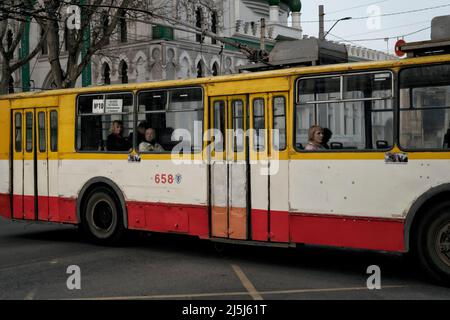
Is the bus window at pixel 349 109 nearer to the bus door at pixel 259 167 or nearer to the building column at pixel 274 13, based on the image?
the bus door at pixel 259 167

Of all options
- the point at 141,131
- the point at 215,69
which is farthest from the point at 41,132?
the point at 215,69

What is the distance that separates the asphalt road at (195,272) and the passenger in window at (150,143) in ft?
5.74

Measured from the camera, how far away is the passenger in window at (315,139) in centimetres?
911

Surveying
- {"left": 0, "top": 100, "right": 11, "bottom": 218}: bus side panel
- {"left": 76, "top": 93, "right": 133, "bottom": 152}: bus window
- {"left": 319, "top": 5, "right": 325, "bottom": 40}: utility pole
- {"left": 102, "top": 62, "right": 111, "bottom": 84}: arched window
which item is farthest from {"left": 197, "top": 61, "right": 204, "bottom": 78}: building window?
{"left": 76, "top": 93, "right": 133, "bottom": 152}: bus window

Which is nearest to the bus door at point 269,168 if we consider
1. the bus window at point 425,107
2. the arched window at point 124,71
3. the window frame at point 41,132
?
the bus window at point 425,107

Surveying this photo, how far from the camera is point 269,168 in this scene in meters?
9.57

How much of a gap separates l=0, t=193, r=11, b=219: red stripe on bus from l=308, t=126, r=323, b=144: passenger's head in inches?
273

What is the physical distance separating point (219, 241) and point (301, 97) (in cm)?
260

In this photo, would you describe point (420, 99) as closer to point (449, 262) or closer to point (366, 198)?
point (366, 198)

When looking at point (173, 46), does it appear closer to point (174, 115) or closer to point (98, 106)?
point (98, 106)

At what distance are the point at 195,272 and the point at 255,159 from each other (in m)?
1.92

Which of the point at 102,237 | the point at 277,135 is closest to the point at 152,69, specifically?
the point at 102,237

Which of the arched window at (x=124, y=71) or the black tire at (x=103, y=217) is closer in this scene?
the black tire at (x=103, y=217)

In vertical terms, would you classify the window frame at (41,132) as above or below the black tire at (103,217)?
above
